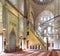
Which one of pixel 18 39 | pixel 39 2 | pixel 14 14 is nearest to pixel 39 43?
pixel 18 39

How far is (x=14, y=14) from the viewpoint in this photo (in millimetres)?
18531

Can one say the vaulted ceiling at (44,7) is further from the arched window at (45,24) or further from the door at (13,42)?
the door at (13,42)

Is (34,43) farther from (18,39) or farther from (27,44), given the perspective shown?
(18,39)

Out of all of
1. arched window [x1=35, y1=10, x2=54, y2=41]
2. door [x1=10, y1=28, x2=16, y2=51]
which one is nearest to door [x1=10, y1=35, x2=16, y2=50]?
door [x1=10, y1=28, x2=16, y2=51]

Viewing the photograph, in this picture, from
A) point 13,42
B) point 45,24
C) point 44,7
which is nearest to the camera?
point 13,42

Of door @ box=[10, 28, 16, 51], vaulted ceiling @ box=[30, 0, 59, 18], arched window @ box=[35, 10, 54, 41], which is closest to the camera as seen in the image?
door @ box=[10, 28, 16, 51]

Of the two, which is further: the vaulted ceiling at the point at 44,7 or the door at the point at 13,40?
the vaulted ceiling at the point at 44,7

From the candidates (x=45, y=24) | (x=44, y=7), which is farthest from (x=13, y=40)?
(x=44, y=7)

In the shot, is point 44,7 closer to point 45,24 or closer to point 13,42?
point 45,24

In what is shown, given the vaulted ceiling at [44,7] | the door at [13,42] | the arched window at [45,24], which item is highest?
the vaulted ceiling at [44,7]

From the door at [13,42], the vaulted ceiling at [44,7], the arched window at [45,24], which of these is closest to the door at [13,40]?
the door at [13,42]

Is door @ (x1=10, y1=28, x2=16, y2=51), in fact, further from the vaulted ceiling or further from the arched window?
the vaulted ceiling

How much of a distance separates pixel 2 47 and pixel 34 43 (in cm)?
939

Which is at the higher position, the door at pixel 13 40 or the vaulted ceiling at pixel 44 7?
the vaulted ceiling at pixel 44 7
